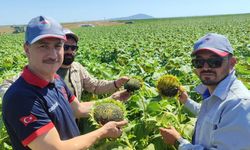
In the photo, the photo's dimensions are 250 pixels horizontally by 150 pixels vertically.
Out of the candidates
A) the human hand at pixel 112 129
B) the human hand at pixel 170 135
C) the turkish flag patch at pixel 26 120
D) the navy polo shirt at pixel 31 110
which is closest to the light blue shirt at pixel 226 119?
the human hand at pixel 170 135

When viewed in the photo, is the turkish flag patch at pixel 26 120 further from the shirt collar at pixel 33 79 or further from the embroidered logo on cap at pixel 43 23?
the embroidered logo on cap at pixel 43 23

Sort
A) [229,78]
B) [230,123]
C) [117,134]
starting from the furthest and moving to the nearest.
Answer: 1. [117,134]
2. [229,78]
3. [230,123]

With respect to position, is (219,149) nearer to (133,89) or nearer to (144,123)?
(144,123)

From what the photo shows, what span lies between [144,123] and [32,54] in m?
1.25

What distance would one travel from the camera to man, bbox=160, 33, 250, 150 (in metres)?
2.74

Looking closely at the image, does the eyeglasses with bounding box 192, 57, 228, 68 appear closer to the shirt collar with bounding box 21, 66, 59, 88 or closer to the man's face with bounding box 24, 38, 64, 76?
the man's face with bounding box 24, 38, 64, 76

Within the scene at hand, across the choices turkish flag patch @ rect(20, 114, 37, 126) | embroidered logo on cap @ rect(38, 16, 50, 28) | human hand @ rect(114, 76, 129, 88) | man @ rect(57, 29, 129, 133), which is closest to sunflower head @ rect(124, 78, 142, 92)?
man @ rect(57, 29, 129, 133)

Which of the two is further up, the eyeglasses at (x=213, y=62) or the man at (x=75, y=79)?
the eyeglasses at (x=213, y=62)

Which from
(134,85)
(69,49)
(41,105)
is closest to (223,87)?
(41,105)

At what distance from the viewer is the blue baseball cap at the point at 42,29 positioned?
307 centimetres

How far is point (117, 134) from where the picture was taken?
3.18 metres

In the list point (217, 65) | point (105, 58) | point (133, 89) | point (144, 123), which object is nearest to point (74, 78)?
point (133, 89)

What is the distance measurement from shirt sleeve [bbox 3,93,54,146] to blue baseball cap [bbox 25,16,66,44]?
441 millimetres

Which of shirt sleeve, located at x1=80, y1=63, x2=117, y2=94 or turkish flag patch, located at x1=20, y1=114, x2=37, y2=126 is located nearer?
turkish flag patch, located at x1=20, y1=114, x2=37, y2=126
